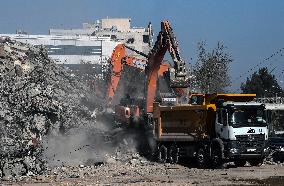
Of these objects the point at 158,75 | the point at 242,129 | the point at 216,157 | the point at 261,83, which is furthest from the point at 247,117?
the point at 261,83

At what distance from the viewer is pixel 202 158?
26.8 m

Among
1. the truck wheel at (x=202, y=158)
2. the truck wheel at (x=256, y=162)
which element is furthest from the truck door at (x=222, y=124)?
the truck wheel at (x=256, y=162)

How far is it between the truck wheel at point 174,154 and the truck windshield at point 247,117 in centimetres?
386

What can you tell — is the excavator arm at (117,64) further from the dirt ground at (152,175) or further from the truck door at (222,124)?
the truck door at (222,124)

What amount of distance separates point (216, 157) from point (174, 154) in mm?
3123

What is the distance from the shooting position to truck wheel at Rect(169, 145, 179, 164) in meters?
28.5

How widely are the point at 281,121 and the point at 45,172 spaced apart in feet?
158

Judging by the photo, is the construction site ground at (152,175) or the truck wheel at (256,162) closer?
the construction site ground at (152,175)

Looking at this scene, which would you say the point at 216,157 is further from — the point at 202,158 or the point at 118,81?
the point at 118,81

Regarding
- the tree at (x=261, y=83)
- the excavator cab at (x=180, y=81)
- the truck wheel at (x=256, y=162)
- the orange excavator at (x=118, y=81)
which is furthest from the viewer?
the tree at (x=261, y=83)

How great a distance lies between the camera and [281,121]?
221 ft

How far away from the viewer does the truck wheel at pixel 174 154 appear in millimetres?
28505

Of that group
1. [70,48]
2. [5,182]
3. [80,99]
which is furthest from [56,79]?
[70,48]

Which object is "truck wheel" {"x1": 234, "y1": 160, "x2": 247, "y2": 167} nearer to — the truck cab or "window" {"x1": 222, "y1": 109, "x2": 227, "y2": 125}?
the truck cab
